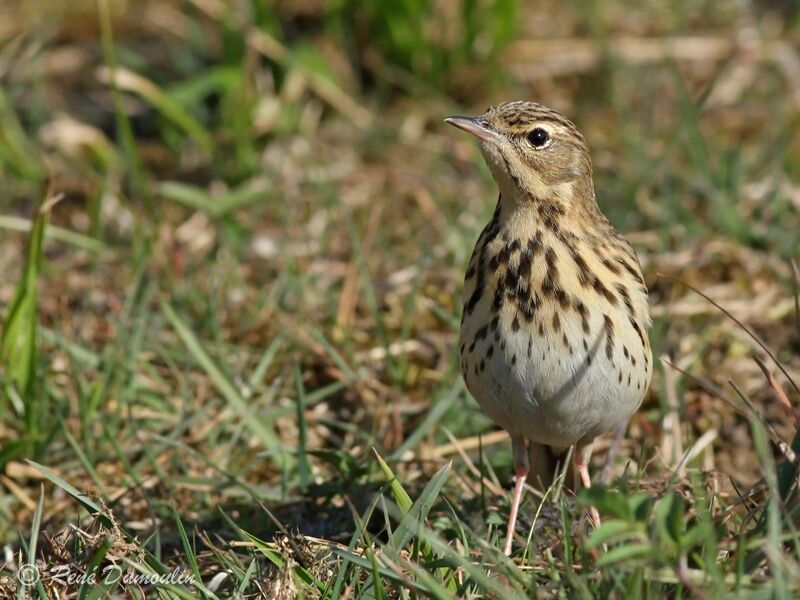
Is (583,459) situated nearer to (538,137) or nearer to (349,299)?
(538,137)

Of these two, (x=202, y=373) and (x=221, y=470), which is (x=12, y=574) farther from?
(x=202, y=373)

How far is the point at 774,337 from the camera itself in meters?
5.57

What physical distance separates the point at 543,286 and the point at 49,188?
1.93 m

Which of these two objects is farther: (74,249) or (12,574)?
(74,249)

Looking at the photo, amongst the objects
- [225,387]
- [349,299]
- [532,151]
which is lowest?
[225,387]

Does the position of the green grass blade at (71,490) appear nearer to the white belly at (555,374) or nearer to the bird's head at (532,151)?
the white belly at (555,374)

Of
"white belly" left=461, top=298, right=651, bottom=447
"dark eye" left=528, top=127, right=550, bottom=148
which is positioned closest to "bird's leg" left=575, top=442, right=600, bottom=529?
"white belly" left=461, top=298, right=651, bottom=447

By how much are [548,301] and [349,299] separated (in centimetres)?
203

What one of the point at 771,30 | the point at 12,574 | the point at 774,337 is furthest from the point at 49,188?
the point at 771,30

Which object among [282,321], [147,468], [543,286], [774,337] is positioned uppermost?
[543,286]

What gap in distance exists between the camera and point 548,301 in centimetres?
390

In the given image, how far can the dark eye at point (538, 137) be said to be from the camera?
416 centimetres

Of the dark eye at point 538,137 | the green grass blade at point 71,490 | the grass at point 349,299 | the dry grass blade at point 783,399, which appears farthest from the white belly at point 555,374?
the green grass blade at point 71,490

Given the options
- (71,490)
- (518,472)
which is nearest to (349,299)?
(518,472)
